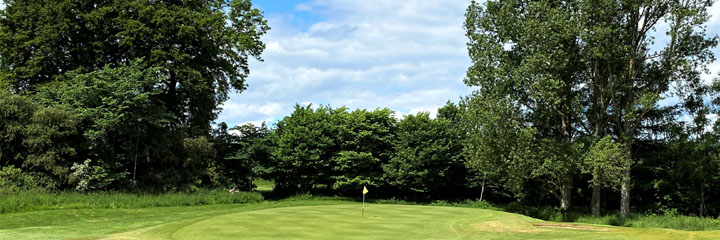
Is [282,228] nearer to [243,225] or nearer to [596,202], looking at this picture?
[243,225]

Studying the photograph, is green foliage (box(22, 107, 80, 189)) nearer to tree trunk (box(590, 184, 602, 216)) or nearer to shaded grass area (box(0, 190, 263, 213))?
shaded grass area (box(0, 190, 263, 213))

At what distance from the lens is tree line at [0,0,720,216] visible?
27.9 m

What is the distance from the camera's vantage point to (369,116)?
44469mm

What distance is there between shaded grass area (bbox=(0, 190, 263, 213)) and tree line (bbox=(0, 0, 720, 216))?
256cm

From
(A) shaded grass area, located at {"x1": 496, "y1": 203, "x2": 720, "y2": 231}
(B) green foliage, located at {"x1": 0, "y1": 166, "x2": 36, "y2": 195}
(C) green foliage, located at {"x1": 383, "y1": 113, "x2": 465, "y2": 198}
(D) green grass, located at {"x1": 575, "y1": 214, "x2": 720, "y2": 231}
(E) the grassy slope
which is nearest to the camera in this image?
(E) the grassy slope

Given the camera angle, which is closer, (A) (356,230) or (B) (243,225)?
(A) (356,230)

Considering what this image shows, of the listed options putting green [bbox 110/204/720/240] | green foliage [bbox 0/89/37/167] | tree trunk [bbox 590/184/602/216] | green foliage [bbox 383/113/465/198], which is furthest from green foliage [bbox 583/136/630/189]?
green foliage [bbox 0/89/37/167]

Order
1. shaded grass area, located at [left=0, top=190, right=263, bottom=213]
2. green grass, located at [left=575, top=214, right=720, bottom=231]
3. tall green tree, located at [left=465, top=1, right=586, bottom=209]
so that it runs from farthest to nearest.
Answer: tall green tree, located at [left=465, top=1, right=586, bottom=209] → green grass, located at [left=575, top=214, right=720, bottom=231] → shaded grass area, located at [left=0, top=190, right=263, bottom=213]

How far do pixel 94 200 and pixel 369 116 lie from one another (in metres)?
24.3

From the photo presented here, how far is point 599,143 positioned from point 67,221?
25.7 m

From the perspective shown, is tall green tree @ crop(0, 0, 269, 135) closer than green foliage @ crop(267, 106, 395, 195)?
Yes

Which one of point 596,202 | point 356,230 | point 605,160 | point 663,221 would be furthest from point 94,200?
point 663,221

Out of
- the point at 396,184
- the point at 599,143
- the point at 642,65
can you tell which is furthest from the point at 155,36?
the point at 642,65

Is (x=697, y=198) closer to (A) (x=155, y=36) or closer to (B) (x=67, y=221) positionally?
(B) (x=67, y=221)
